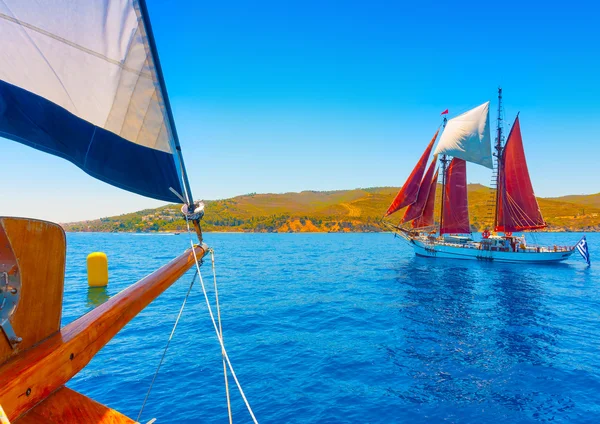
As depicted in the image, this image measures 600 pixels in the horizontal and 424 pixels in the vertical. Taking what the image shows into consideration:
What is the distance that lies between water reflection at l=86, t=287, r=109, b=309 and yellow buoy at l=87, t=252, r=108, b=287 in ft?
2.11

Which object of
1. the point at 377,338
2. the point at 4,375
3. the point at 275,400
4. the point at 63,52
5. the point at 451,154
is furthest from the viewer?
the point at 451,154

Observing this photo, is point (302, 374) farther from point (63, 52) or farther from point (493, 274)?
point (493, 274)

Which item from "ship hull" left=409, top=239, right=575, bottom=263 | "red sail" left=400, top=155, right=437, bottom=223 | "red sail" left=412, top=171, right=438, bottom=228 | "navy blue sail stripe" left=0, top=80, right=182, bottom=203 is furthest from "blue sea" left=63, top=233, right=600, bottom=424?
"red sail" left=412, top=171, right=438, bottom=228

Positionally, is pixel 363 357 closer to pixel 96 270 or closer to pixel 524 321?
pixel 524 321

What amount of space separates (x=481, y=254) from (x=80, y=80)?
54.3m

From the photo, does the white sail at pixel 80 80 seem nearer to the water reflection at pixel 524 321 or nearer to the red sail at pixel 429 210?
the water reflection at pixel 524 321

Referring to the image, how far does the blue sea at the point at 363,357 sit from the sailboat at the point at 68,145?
8215mm

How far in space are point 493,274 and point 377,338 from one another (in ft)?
92.2

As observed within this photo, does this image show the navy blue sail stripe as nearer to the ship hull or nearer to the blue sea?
the blue sea

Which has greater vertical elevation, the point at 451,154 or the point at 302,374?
the point at 451,154

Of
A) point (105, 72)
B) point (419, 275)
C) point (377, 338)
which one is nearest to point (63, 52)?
point (105, 72)

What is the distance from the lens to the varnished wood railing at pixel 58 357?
1.64 m

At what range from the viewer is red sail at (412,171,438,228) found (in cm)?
5225

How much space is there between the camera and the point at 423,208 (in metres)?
52.7
